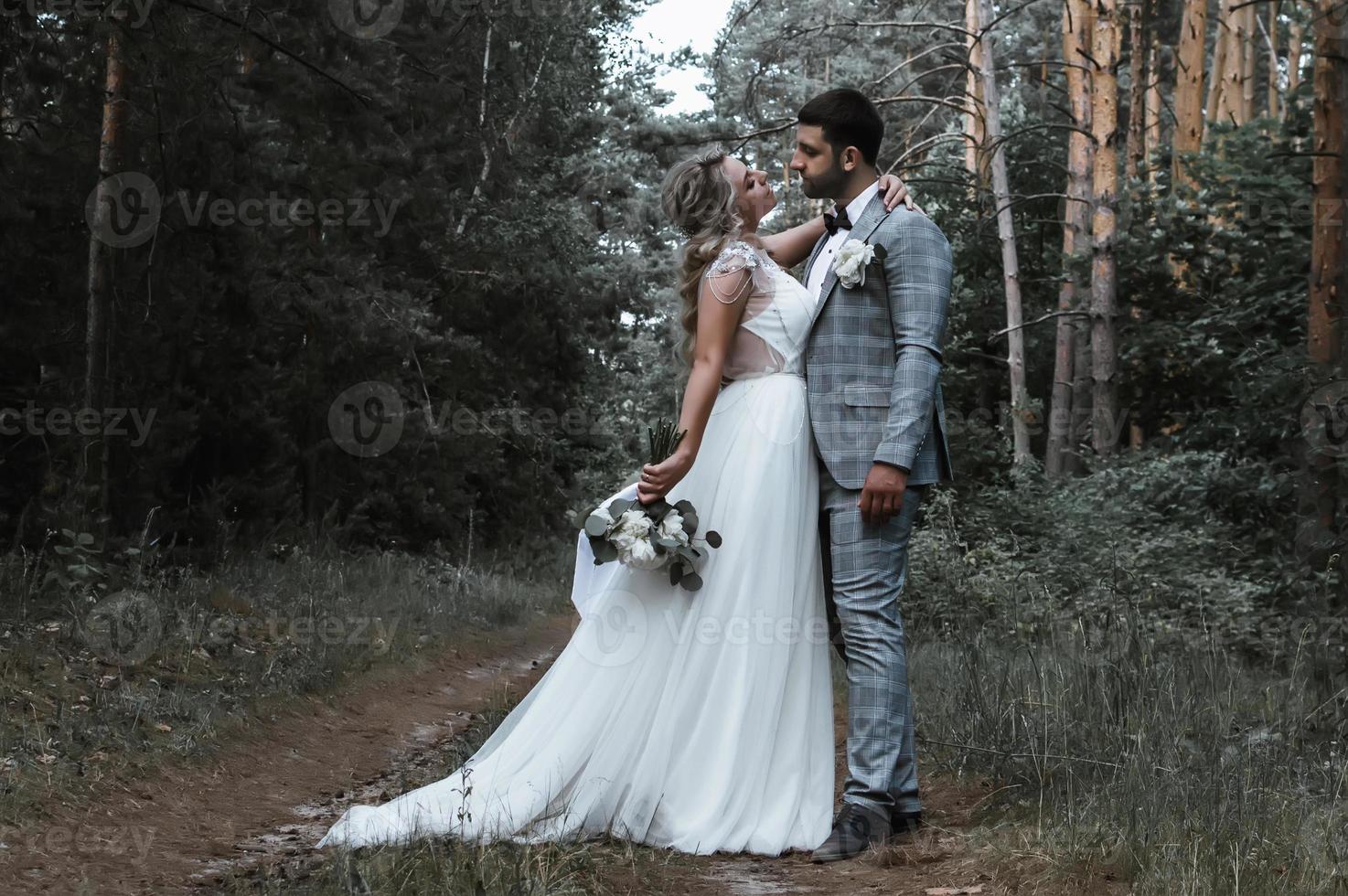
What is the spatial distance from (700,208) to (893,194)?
2.20 ft

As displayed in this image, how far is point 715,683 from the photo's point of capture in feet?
14.1

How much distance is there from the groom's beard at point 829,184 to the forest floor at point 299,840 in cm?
218

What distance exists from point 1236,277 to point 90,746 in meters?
13.2

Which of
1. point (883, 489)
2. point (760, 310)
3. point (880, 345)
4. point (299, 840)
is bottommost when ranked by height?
point (299, 840)

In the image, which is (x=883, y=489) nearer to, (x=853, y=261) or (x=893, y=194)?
(x=853, y=261)

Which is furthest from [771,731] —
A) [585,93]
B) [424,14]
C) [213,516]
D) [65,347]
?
[585,93]

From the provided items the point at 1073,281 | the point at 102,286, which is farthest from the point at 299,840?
the point at 1073,281

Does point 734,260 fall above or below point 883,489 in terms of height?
above

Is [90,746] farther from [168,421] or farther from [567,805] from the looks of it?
[168,421]

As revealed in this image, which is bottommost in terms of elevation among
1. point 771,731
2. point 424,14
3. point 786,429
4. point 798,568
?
point 771,731

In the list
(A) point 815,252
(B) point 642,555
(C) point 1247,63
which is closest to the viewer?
(B) point 642,555

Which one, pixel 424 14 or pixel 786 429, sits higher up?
pixel 424 14

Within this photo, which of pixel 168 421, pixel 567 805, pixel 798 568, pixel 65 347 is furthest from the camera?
pixel 168 421

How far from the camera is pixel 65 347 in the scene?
8.89 meters
